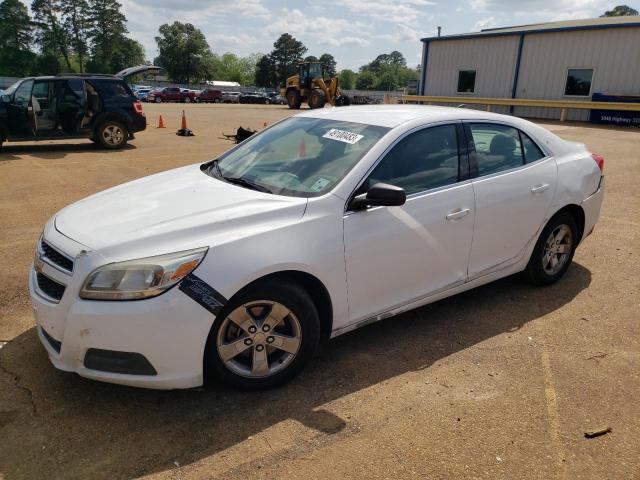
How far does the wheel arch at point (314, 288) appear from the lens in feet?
9.22

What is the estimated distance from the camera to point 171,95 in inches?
1957

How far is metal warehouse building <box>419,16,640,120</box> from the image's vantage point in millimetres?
23109

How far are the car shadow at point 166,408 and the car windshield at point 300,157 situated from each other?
119cm

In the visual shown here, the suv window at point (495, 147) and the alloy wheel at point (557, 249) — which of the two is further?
the alloy wheel at point (557, 249)

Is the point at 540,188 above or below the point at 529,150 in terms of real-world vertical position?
below

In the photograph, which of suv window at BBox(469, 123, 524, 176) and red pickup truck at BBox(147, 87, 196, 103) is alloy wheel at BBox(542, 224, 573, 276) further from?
red pickup truck at BBox(147, 87, 196, 103)

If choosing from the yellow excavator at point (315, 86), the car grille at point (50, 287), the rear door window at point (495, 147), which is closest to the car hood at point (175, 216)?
the car grille at point (50, 287)

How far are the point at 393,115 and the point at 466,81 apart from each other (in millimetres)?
28107

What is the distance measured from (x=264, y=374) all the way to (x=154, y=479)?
818 millimetres

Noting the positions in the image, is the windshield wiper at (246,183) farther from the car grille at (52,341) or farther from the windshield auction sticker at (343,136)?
the car grille at (52,341)

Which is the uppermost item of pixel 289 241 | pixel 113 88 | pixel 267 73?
pixel 267 73

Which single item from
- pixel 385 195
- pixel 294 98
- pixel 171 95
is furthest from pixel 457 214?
pixel 171 95

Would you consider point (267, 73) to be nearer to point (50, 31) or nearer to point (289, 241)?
point (50, 31)

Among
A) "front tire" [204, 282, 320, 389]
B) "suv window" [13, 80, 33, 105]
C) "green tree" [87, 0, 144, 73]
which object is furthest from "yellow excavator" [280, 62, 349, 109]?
"green tree" [87, 0, 144, 73]
